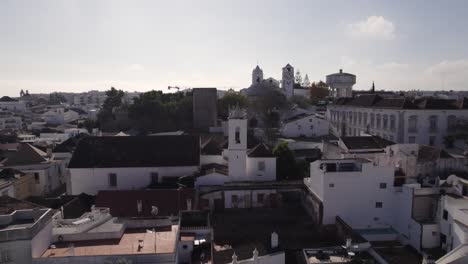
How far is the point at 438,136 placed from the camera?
35.7 meters

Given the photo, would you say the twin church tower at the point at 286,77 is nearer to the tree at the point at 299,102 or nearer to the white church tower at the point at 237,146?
the tree at the point at 299,102

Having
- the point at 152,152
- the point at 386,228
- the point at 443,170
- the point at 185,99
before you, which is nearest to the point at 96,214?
the point at 152,152

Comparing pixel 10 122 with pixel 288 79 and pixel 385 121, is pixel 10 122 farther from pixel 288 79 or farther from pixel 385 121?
pixel 385 121

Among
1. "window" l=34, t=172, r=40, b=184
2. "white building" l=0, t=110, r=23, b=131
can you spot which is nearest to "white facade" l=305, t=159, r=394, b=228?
"window" l=34, t=172, r=40, b=184

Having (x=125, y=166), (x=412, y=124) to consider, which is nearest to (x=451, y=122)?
(x=412, y=124)

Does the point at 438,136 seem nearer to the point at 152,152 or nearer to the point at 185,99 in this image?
the point at 152,152

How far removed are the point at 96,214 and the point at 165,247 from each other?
4.83 m

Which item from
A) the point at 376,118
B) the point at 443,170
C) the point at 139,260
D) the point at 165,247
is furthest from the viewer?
the point at 376,118

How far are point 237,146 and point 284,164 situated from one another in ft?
15.2

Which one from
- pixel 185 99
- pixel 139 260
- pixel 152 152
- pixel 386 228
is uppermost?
pixel 185 99

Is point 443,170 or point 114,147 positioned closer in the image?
point 443,170

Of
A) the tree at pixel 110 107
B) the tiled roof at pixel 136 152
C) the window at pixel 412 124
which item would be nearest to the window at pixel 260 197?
the tiled roof at pixel 136 152

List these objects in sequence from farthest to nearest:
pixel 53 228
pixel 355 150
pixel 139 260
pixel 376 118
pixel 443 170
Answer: pixel 376 118, pixel 355 150, pixel 443 170, pixel 53 228, pixel 139 260

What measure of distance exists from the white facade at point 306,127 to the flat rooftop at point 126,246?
1249 inches
